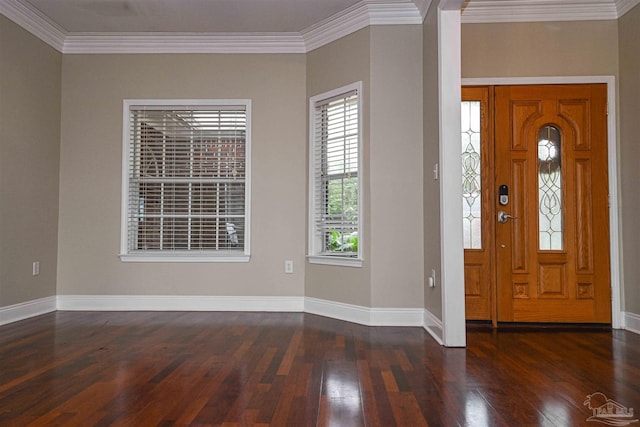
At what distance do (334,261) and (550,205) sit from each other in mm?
1894

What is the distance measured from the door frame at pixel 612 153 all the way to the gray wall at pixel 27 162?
3.83m

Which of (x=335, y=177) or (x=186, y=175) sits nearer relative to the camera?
(x=335, y=177)

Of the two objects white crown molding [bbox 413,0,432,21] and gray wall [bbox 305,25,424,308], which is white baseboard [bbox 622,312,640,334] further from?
white crown molding [bbox 413,0,432,21]

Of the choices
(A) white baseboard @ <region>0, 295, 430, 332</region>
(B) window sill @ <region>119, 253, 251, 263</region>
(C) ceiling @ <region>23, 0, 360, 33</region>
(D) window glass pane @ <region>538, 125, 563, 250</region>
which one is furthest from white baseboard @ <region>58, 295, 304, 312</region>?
(C) ceiling @ <region>23, 0, 360, 33</region>

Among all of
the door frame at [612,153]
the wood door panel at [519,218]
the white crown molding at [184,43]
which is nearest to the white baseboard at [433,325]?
the wood door panel at [519,218]

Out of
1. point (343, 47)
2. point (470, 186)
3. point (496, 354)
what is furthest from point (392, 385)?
point (343, 47)

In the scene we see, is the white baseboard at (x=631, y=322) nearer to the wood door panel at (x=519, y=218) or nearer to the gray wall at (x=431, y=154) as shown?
the wood door panel at (x=519, y=218)

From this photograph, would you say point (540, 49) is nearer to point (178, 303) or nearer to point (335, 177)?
point (335, 177)

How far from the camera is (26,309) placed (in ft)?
13.8

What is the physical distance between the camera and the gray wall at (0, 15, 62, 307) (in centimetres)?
396

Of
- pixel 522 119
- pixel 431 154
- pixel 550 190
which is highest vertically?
pixel 522 119

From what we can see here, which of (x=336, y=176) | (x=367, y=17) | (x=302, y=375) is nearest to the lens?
(x=302, y=375)

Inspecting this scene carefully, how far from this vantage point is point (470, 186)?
401 cm

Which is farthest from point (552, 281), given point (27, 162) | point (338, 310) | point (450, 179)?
point (27, 162)
